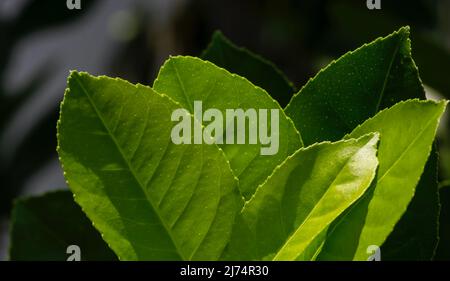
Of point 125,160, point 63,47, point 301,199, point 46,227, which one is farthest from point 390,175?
point 63,47

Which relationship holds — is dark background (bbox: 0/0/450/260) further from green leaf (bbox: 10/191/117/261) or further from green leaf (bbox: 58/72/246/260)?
green leaf (bbox: 58/72/246/260)

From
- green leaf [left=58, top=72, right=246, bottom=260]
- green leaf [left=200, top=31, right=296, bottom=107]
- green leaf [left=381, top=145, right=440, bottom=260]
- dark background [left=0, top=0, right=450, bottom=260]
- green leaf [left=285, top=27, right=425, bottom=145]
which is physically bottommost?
green leaf [left=381, top=145, right=440, bottom=260]

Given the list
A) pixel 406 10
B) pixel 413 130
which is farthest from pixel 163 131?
pixel 406 10

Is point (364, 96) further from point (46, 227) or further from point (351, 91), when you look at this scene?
point (46, 227)

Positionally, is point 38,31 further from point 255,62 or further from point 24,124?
point 255,62

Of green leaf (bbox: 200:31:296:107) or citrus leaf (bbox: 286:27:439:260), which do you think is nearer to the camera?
citrus leaf (bbox: 286:27:439:260)

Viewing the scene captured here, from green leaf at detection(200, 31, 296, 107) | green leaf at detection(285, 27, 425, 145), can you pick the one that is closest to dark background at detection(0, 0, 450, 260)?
green leaf at detection(200, 31, 296, 107)
